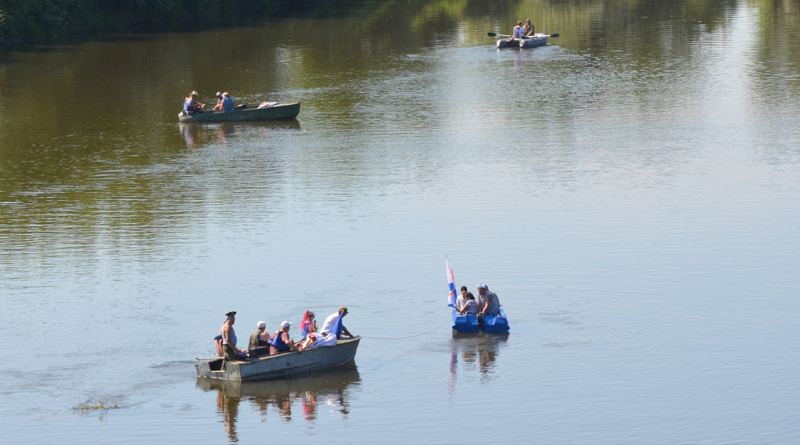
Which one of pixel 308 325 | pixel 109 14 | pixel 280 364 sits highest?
pixel 109 14

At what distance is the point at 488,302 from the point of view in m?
28.5

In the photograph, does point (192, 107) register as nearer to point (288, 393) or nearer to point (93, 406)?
point (288, 393)

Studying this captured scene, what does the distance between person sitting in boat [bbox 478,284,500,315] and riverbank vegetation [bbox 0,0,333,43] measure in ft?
197

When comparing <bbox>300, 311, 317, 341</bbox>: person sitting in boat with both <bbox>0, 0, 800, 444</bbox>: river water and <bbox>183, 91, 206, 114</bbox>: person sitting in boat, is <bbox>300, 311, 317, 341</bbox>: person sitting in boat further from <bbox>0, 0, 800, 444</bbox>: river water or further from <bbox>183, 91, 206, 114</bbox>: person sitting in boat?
<bbox>183, 91, 206, 114</bbox>: person sitting in boat

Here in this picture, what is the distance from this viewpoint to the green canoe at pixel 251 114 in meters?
57.0

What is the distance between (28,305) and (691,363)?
56.9 feet

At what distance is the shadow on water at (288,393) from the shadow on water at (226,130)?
28510mm

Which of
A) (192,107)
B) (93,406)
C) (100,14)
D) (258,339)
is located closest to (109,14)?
(100,14)

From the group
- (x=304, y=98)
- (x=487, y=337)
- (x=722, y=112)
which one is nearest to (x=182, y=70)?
(x=304, y=98)

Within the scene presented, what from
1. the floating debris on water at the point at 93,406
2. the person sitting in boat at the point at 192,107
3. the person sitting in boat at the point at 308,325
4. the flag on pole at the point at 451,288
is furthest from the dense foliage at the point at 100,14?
the floating debris on water at the point at 93,406

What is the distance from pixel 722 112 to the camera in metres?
56.8

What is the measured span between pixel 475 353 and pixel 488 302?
1602 millimetres

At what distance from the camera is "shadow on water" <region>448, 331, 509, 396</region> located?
26.3 meters

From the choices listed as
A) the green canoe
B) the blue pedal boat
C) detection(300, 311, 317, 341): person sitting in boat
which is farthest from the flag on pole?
the green canoe
